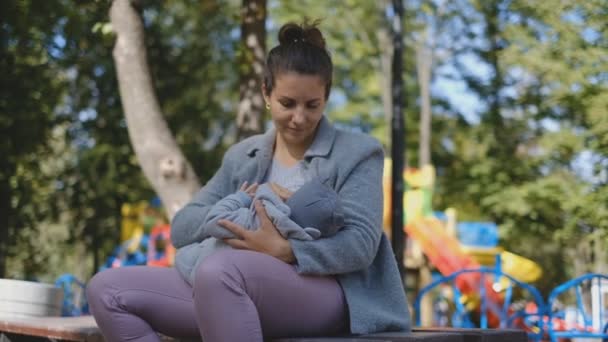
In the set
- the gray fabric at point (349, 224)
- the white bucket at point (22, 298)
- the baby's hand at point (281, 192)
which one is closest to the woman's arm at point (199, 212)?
the gray fabric at point (349, 224)

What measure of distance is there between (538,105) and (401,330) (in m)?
10.3

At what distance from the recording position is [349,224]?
9.13ft

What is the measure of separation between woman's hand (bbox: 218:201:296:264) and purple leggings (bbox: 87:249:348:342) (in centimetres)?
5

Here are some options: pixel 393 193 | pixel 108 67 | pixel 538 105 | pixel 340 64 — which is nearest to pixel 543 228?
pixel 538 105

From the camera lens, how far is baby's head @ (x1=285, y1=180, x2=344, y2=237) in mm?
2697

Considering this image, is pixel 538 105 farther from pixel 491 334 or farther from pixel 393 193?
pixel 491 334

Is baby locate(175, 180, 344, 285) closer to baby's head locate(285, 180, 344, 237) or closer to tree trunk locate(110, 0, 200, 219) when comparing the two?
baby's head locate(285, 180, 344, 237)

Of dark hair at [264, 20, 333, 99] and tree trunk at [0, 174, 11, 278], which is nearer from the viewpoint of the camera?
dark hair at [264, 20, 333, 99]

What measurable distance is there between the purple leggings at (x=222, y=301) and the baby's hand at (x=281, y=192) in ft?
0.82

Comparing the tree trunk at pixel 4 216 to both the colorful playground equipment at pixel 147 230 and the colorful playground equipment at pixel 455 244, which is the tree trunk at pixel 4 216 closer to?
the colorful playground equipment at pixel 455 244

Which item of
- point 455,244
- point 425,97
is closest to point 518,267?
point 455,244

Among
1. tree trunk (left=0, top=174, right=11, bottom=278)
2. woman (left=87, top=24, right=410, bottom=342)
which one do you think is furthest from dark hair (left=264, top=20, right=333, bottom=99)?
tree trunk (left=0, top=174, right=11, bottom=278)

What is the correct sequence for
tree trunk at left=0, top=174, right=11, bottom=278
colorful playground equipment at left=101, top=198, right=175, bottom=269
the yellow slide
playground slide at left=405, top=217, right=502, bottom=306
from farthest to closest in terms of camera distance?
colorful playground equipment at left=101, top=198, right=175, bottom=269, playground slide at left=405, top=217, right=502, bottom=306, the yellow slide, tree trunk at left=0, top=174, right=11, bottom=278

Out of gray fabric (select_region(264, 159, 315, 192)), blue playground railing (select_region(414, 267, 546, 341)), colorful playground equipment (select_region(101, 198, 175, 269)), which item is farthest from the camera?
colorful playground equipment (select_region(101, 198, 175, 269))
